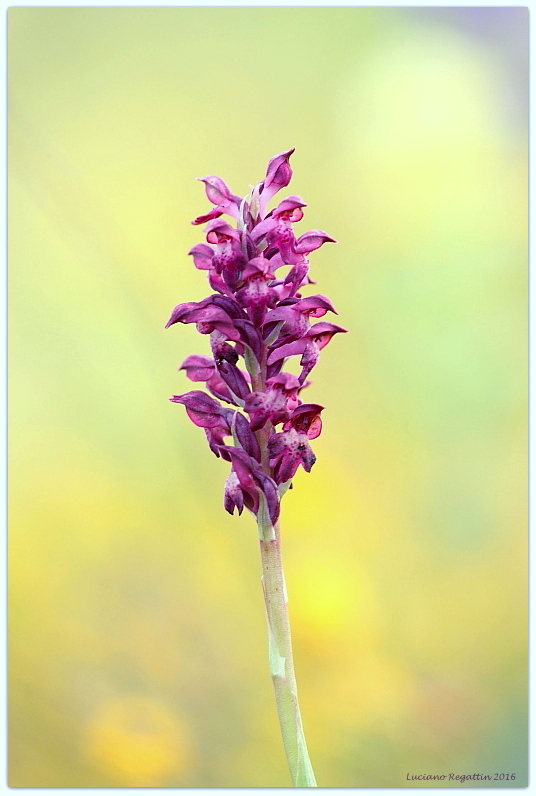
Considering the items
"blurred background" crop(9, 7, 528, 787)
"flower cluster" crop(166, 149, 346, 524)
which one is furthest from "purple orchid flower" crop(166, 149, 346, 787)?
"blurred background" crop(9, 7, 528, 787)

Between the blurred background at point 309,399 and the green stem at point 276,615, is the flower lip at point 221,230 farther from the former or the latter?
the blurred background at point 309,399

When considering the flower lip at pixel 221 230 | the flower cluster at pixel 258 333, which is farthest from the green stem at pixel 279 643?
the flower lip at pixel 221 230

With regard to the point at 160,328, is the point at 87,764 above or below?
below

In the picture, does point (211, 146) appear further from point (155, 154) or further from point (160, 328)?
point (160, 328)

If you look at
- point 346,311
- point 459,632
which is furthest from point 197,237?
point 459,632

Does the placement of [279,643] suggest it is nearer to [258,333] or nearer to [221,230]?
[258,333]

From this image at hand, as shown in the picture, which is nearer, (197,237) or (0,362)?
(0,362)
